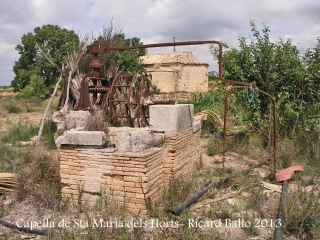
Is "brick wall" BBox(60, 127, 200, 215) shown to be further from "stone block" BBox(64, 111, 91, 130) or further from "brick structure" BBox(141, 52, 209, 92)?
"brick structure" BBox(141, 52, 209, 92)

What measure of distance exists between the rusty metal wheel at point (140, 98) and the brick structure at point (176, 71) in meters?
21.7

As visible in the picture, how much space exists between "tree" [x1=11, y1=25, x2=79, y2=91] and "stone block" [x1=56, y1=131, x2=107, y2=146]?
30.7 m

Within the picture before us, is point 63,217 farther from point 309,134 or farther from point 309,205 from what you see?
point 309,134

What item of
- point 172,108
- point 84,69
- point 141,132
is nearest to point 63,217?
point 141,132

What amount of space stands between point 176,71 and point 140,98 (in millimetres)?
22937

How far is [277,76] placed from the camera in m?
8.18

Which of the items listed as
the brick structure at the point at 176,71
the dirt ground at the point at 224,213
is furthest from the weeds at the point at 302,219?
the brick structure at the point at 176,71

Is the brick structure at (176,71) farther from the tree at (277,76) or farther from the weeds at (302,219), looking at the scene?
the weeds at (302,219)

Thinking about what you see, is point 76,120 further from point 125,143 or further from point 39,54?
point 39,54

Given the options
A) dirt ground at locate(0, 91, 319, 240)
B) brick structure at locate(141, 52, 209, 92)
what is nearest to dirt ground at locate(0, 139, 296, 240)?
dirt ground at locate(0, 91, 319, 240)

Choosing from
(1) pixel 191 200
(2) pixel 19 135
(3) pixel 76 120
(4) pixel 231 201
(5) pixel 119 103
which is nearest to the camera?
(1) pixel 191 200

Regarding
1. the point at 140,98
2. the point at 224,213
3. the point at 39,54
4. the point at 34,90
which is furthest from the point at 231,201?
the point at 39,54

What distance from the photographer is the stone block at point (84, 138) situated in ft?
15.6

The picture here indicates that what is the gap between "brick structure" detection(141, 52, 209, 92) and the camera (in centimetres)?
2992
